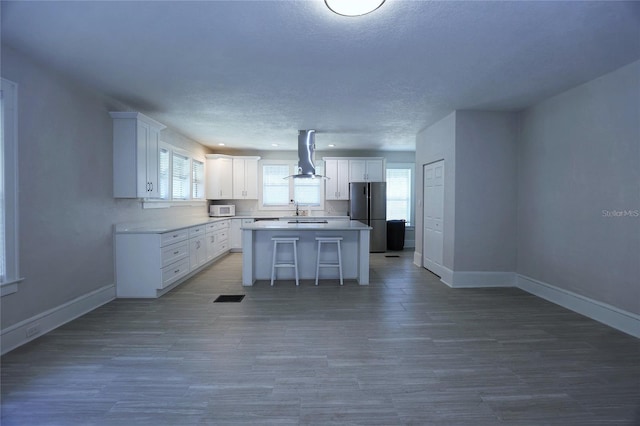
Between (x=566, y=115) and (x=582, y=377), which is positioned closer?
(x=582, y=377)

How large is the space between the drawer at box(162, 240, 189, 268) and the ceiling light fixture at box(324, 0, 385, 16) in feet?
11.7

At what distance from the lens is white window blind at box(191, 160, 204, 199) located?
680 centimetres

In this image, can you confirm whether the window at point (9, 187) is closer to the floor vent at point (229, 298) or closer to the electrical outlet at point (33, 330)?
the electrical outlet at point (33, 330)

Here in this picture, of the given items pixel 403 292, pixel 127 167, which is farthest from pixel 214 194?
pixel 403 292

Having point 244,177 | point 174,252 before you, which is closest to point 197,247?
point 174,252

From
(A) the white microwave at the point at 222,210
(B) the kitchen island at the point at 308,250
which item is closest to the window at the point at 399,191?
(B) the kitchen island at the point at 308,250

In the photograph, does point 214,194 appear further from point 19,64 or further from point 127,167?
point 19,64

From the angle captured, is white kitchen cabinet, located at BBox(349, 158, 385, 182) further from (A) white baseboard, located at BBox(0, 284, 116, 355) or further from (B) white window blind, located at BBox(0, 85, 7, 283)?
(B) white window blind, located at BBox(0, 85, 7, 283)

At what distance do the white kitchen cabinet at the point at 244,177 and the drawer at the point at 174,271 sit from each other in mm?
2998

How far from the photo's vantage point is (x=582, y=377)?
2244 mm

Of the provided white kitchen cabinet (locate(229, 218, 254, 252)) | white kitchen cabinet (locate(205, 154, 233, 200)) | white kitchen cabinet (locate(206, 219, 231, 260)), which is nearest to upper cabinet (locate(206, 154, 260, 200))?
white kitchen cabinet (locate(205, 154, 233, 200))

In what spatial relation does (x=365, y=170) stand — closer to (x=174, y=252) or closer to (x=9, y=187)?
(x=174, y=252)

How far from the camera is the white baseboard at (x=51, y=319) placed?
8.56 ft

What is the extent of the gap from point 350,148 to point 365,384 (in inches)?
244
